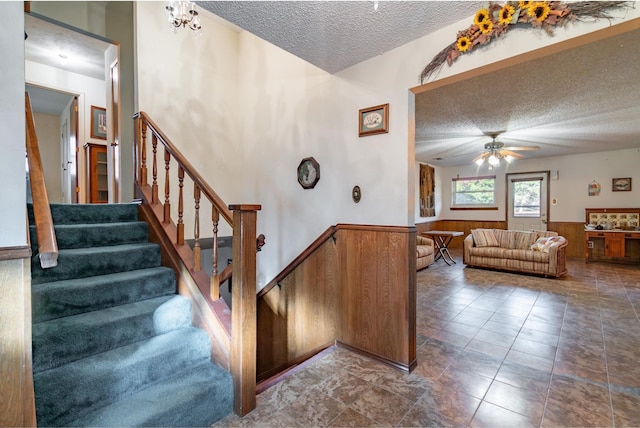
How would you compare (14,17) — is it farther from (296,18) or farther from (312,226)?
(312,226)

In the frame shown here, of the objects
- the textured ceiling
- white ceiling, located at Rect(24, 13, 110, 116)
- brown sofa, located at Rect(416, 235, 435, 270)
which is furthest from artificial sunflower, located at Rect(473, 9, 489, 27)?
brown sofa, located at Rect(416, 235, 435, 270)

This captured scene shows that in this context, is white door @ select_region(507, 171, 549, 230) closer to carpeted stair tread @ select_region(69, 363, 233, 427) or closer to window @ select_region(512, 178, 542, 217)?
window @ select_region(512, 178, 542, 217)

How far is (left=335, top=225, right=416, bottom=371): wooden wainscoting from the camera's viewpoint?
2.31m

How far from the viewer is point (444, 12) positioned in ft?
6.33

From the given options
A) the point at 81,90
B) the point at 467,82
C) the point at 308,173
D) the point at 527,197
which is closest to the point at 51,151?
the point at 81,90

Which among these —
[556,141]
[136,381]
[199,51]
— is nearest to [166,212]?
[136,381]

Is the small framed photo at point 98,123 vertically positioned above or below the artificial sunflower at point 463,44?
above

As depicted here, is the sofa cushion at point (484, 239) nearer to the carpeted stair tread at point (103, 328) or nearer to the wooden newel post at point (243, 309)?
the wooden newel post at point (243, 309)

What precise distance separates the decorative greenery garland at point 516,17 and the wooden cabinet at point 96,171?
5.11 meters

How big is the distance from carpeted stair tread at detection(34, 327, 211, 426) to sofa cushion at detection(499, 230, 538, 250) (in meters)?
6.24

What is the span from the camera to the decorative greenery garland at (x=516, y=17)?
5.14ft

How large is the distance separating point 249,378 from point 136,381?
0.62 metres

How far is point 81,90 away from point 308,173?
14.5 ft

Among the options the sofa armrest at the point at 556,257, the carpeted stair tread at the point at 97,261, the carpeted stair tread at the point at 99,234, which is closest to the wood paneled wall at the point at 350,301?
the carpeted stair tread at the point at 97,261
